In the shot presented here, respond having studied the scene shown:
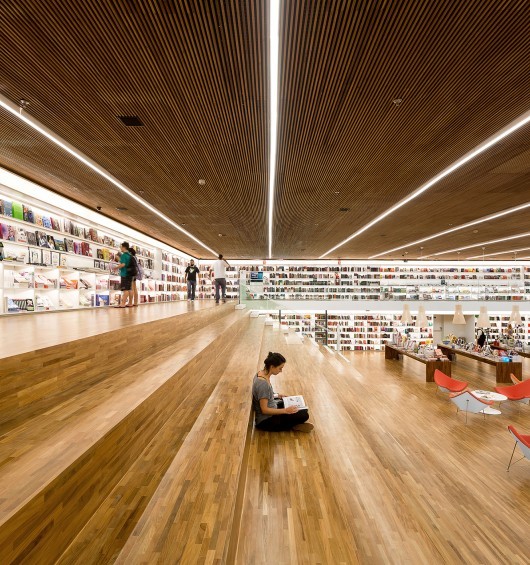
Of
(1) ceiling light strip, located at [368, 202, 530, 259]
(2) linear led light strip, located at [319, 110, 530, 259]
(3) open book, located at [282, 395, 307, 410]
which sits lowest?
(3) open book, located at [282, 395, 307, 410]

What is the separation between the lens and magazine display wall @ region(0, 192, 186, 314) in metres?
5.65

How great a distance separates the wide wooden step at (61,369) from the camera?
1971 mm

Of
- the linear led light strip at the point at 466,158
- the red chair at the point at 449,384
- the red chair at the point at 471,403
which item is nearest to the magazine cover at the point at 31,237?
the linear led light strip at the point at 466,158

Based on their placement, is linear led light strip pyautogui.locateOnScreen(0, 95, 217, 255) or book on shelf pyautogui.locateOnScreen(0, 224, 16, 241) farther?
book on shelf pyautogui.locateOnScreen(0, 224, 16, 241)

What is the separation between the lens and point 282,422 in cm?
449

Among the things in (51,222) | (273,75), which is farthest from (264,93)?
(51,222)

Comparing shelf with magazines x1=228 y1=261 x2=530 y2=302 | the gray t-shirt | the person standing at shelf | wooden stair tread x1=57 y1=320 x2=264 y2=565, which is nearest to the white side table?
the gray t-shirt

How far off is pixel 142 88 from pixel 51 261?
4437mm

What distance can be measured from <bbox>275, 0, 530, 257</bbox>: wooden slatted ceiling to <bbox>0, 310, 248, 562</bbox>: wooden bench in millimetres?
2664

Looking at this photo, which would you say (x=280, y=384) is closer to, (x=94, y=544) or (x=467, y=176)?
(x=467, y=176)

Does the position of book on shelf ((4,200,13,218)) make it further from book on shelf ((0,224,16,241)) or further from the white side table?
the white side table

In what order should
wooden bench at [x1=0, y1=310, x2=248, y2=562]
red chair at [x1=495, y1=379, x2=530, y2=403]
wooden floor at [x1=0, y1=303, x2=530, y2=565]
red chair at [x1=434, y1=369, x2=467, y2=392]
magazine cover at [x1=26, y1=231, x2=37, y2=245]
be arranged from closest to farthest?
wooden bench at [x1=0, y1=310, x2=248, y2=562] < wooden floor at [x1=0, y1=303, x2=530, y2=565] < magazine cover at [x1=26, y1=231, x2=37, y2=245] < red chair at [x1=495, y1=379, x2=530, y2=403] < red chair at [x1=434, y1=369, x2=467, y2=392]

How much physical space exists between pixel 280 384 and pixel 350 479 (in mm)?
3076

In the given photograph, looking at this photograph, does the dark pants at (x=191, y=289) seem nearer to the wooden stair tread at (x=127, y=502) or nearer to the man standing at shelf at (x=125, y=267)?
the man standing at shelf at (x=125, y=267)
